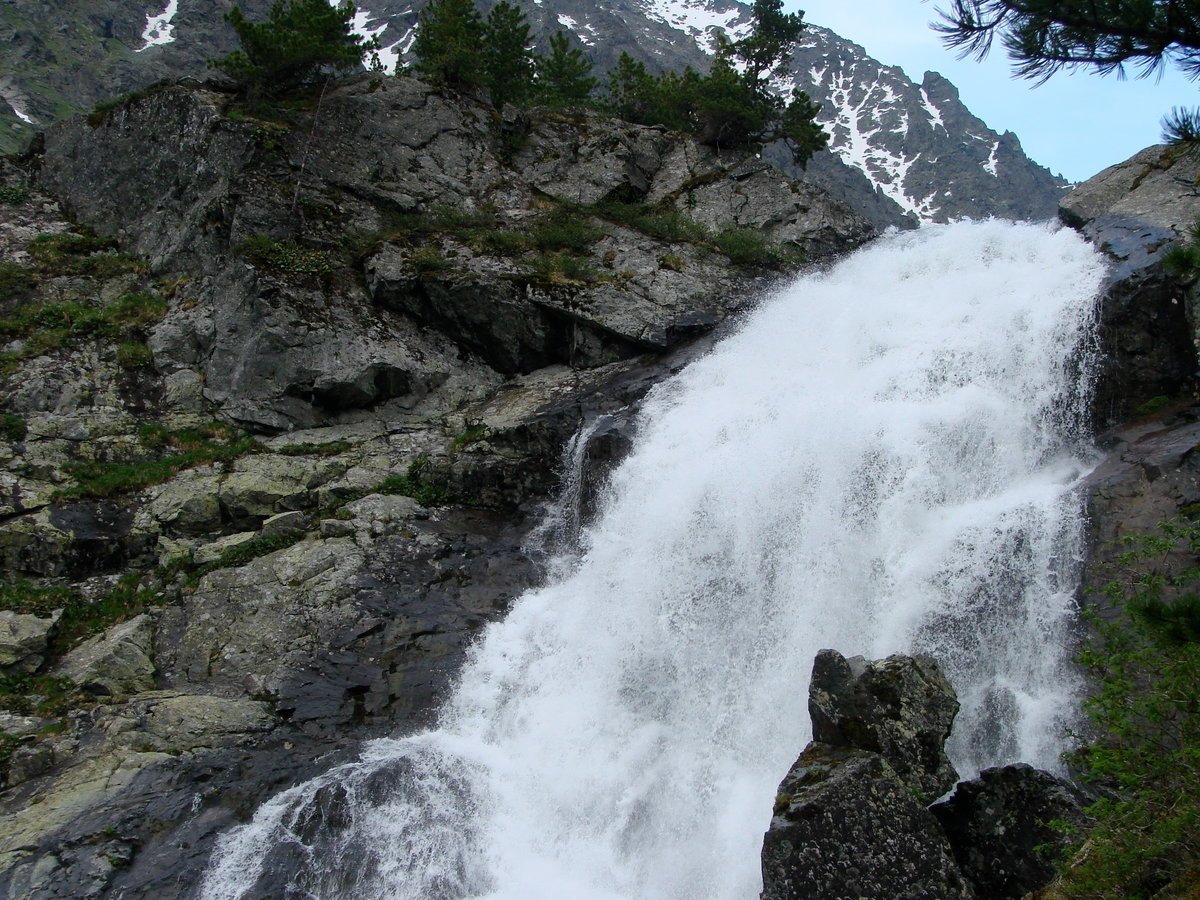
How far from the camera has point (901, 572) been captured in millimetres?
11875

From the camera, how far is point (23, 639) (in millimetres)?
12398

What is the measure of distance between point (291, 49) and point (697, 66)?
379 ft

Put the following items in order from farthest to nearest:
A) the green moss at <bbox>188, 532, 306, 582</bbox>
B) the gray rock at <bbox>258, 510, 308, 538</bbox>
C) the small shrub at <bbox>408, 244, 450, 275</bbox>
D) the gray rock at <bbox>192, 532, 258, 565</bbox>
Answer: the small shrub at <bbox>408, 244, 450, 275</bbox>, the gray rock at <bbox>258, 510, 308, 538</bbox>, the gray rock at <bbox>192, 532, 258, 565</bbox>, the green moss at <bbox>188, 532, 306, 582</bbox>

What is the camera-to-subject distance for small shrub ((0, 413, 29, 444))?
53.4 ft

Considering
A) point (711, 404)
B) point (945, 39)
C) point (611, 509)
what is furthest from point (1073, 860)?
point (711, 404)

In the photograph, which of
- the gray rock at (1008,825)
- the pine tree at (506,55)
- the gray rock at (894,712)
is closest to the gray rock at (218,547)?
the gray rock at (894,712)

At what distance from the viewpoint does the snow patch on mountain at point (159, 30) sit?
84.5m

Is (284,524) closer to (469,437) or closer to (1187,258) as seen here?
(469,437)

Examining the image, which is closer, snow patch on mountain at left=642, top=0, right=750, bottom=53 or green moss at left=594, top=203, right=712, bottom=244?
green moss at left=594, top=203, right=712, bottom=244

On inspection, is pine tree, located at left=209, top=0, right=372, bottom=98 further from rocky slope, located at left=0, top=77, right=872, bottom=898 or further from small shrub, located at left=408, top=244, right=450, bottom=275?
small shrub, located at left=408, top=244, right=450, bottom=275

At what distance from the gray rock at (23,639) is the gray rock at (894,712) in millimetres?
12493

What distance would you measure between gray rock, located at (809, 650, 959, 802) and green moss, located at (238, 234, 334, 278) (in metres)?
17.2

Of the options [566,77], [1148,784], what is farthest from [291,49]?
[1148,784]

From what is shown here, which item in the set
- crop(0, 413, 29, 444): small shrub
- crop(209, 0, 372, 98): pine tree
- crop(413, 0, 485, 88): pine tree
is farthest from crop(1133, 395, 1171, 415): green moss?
crop(209, 0, 372, 98): pine tree
